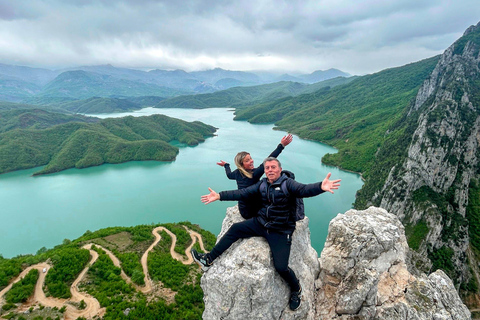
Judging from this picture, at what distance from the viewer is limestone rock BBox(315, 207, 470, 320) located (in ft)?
19.3

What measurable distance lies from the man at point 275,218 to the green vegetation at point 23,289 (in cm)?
1768

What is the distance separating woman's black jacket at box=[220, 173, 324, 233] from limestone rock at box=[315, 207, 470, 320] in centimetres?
289

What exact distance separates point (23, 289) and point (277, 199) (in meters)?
19.7

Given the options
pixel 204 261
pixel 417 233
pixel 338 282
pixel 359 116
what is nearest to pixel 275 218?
pixel 204 261

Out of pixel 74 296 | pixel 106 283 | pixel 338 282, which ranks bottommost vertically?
pixel 106 283

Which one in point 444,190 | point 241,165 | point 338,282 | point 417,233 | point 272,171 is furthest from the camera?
point 444,190

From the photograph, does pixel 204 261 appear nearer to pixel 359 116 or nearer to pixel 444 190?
pixel 444 190

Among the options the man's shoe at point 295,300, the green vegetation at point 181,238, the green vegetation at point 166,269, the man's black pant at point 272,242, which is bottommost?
the green vegetation at point 181,238

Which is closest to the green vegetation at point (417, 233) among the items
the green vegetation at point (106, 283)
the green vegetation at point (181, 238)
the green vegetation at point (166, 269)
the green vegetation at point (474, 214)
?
the green vegetation at point (474, 214)

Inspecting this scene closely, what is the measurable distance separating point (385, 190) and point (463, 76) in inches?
1800

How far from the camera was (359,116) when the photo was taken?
428ft

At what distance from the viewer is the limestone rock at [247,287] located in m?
4.96

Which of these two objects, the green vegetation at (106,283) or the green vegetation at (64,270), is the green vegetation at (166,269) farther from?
the green vegetation at (64,270)

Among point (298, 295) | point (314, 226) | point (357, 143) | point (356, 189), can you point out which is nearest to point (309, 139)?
point (357, 143)
